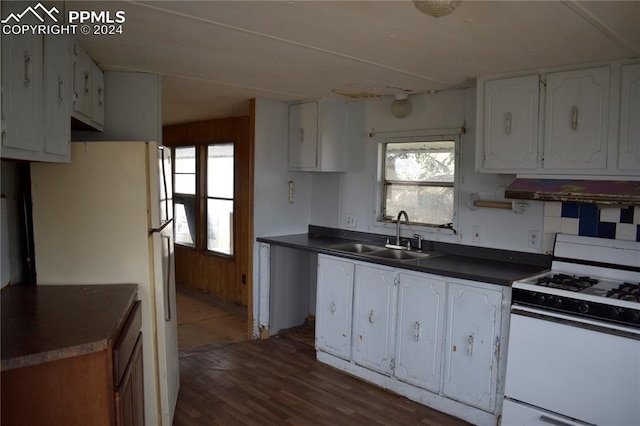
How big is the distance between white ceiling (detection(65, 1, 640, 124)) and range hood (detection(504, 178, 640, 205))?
69cm

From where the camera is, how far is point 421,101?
12.8 ft

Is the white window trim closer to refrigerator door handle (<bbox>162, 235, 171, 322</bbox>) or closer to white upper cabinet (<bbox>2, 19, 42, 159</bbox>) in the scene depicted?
refrigerator door handle (<bbox>162, 235, 171, 322</bbox>)

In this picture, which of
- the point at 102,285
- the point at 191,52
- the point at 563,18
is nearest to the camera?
the point at 563,18

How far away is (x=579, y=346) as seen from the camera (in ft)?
8.13

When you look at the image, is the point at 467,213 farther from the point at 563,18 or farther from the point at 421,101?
the point at 563,18

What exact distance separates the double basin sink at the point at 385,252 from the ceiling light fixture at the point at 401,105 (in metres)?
1.10

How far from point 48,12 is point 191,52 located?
2.66 feet

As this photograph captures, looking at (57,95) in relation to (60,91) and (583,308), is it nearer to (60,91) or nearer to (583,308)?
(60,91)

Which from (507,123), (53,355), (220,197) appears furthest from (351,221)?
(53,355)

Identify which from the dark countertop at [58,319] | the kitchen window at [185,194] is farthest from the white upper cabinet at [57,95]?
the kitchen window at [185,194]

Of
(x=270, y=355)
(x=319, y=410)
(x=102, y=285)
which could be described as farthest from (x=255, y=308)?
(x=102, y=285)

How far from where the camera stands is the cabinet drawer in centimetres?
191

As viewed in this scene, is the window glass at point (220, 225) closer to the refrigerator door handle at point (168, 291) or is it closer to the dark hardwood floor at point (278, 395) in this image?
the dark hardwood floor at point (278, 395)

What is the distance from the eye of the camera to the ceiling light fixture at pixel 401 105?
3.91 metres
